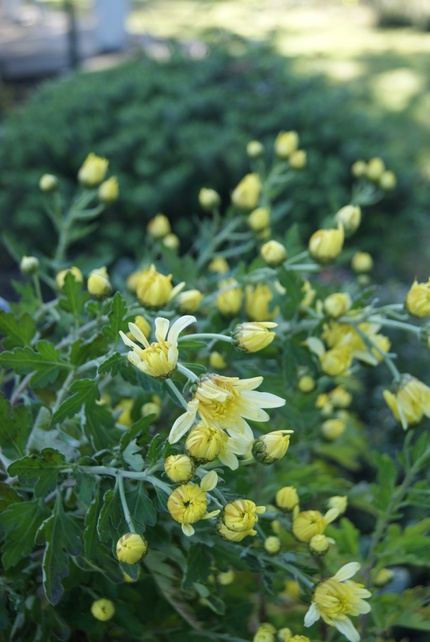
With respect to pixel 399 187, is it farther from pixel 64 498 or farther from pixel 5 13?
pixel 5 13

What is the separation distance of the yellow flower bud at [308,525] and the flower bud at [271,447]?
127 millimetres

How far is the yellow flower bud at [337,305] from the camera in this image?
969 mm

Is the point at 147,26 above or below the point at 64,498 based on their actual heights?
below

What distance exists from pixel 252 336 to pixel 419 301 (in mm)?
246

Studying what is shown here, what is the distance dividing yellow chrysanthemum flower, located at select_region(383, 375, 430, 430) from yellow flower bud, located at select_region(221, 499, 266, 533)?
0.28 meters

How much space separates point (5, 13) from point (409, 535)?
942 cm

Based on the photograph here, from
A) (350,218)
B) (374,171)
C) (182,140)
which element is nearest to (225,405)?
(350,218)

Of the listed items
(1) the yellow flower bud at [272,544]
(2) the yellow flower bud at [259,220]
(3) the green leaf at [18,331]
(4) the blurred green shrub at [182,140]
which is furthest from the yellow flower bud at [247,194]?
(4) the blurred green shrub at [182,140]

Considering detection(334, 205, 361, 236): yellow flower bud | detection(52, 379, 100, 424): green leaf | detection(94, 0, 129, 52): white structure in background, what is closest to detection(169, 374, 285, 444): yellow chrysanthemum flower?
detection(52, 379, 100, 424): green leaf

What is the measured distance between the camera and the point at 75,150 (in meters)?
3.11

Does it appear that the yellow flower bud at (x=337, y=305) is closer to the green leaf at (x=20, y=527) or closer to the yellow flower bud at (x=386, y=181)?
the green leaf at (x=20, y=527)

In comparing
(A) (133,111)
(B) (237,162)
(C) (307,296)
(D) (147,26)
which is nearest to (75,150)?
(A) (133,111)

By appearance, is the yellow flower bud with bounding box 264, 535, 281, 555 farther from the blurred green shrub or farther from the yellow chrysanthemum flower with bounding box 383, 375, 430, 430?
the blurred green shrub

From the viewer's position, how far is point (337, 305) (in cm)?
97
